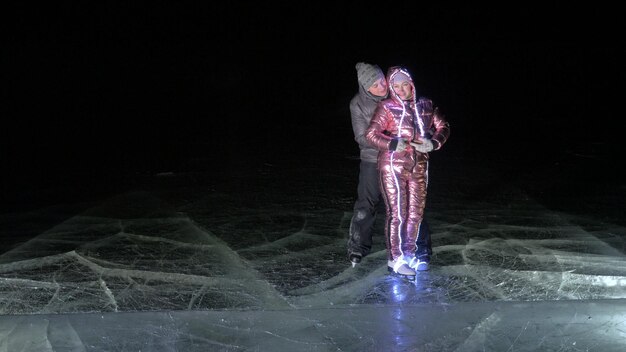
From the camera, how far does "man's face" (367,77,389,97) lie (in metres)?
4.40

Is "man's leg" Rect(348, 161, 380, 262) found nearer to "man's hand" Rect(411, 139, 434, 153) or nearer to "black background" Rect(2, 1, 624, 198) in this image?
"man's hand" Rect(411, 139, 434, 153)

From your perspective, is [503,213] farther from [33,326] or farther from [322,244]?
[33,326]

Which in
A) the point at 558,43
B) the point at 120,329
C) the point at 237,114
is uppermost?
the point at 558,43

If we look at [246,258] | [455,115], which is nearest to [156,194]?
[246,258]

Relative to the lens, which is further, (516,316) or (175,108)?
(175,108)

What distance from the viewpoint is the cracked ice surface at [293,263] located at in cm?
424

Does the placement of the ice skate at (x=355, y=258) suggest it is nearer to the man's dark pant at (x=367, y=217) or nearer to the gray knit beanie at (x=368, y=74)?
the man's dark pant at (x=367, y=217)

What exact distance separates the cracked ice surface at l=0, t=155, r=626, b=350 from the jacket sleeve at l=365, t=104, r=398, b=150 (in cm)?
96

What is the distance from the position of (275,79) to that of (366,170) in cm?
1080

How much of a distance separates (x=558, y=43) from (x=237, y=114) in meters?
7.93

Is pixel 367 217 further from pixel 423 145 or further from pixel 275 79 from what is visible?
pixel 275 79

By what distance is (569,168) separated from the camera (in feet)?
27.1

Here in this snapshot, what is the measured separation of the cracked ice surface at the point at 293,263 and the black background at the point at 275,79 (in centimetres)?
211

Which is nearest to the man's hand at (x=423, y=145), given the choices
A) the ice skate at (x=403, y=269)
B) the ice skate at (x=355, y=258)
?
the ice skate at (x=403, y=269)
